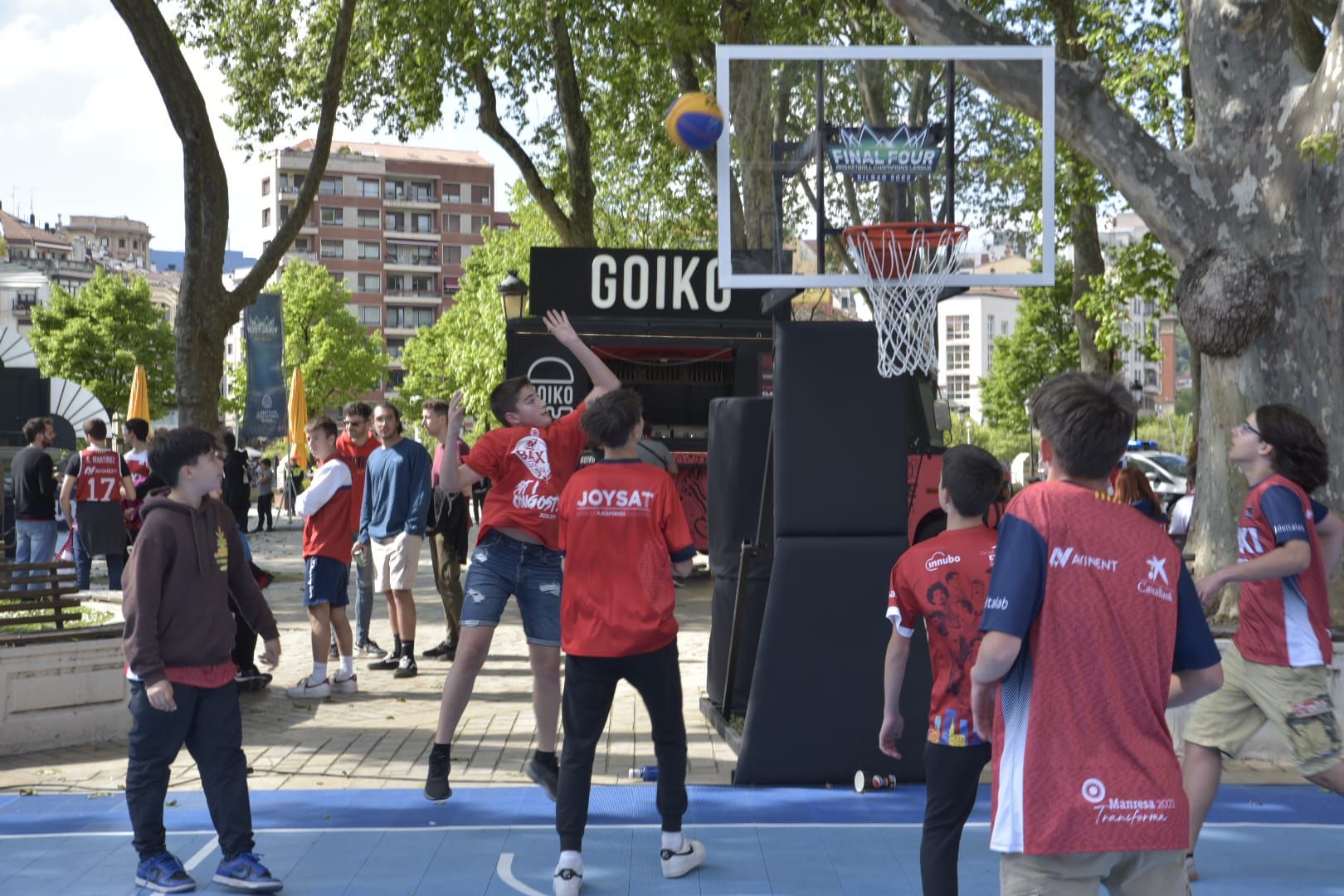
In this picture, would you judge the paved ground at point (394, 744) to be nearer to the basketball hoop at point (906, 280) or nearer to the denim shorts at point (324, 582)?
the denim shorts at point (324, 582)

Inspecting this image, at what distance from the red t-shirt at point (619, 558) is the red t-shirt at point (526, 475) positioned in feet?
3.71

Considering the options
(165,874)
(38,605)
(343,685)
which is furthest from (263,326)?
(165,874)

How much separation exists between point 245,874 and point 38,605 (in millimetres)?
3864

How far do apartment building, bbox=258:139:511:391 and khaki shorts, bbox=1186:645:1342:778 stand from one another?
118646mm

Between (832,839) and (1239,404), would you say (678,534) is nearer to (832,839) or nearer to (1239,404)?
(832,839)

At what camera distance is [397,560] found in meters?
10.5

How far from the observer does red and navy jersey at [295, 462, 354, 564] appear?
32.0 ft

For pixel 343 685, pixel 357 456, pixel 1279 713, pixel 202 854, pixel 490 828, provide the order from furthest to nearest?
pixel 357 456
pixel 343 685
pixel 490 828
pixel 202 854
pixel 1279 713

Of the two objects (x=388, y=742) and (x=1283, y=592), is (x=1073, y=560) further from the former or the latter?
(x=388, y=742)

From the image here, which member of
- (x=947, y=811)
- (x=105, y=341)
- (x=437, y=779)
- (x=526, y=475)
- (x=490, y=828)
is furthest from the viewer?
(x=105, y=341)

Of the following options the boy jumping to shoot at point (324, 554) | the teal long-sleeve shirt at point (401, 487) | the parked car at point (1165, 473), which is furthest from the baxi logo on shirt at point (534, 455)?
the parked car at point (1165, 473)

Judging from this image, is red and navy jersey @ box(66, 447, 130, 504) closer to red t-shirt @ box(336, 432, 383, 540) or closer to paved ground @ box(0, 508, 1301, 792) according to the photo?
paved ground @ box(0, 508, 1301, 792)

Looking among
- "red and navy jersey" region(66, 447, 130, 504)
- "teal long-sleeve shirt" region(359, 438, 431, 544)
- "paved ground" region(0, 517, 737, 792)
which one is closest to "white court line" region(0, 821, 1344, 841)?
"paved ground" region(0, 517, 737, 792)

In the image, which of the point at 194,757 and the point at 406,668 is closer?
the point at 194,757
